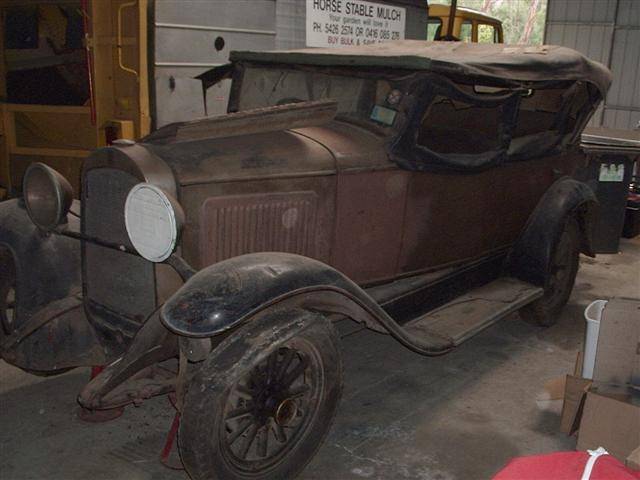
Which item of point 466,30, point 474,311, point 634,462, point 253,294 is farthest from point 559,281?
point 466,30

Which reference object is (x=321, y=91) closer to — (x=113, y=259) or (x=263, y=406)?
(x=113, y=259)

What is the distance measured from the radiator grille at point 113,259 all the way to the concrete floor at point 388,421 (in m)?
0.62

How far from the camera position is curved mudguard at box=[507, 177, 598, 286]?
159 inches

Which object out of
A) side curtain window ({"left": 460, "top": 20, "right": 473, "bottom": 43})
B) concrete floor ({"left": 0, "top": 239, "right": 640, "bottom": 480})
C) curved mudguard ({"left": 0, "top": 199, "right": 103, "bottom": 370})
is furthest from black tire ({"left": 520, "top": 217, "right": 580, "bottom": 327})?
side curtain window ({"left": 460, "top": 20, "right": 473, "bottom": 43})

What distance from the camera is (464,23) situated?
32.4 ft

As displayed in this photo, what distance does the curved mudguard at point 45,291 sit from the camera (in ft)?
9.72

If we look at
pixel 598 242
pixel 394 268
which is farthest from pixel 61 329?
pixel 598 242

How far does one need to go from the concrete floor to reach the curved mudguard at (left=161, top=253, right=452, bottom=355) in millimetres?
691

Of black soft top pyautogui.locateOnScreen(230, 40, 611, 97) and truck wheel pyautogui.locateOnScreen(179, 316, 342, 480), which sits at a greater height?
black soft top pyautogui.locateOnScreen(230, 40, 611, 97)

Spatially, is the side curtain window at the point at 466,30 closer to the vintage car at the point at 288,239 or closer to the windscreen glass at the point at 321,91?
the vintage car at the point at 288,239

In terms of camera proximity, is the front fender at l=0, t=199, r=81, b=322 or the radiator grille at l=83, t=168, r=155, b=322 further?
the front fender at l=0, t=199, r=81, b=322

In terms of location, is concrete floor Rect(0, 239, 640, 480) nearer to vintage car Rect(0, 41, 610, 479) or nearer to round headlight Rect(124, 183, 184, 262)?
vintage car Rect(0, 41, 610, 479)

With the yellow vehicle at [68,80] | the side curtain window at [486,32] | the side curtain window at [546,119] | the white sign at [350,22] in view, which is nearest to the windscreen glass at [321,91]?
the side curtain window at [546,119]

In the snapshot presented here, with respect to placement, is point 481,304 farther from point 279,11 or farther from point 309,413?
point 279,11
